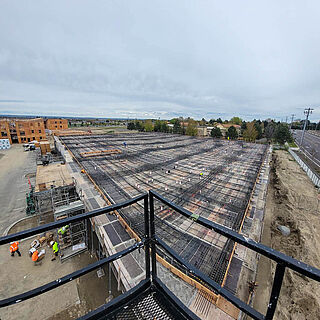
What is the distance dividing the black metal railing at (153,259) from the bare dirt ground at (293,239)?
8882 mm

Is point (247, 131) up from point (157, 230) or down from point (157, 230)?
up

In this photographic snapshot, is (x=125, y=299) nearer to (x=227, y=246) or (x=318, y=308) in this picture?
(x=227, y=246)

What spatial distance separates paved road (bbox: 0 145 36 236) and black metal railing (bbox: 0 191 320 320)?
1524 centimetres

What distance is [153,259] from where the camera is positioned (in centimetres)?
210

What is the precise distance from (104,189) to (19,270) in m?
6.62

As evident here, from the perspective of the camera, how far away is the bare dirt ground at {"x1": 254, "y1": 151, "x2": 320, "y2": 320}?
299 inches

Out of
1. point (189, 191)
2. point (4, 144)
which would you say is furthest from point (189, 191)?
point (4, 144)

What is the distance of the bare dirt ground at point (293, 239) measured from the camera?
24.9 feet

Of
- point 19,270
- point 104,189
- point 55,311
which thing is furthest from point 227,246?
point 19,270

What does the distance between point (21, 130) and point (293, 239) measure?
59855 millimetres

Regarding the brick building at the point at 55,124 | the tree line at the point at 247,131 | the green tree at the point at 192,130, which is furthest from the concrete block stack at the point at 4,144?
the green tree at the point at 192,130

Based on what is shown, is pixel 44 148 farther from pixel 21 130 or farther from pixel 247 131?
pixel 247 131

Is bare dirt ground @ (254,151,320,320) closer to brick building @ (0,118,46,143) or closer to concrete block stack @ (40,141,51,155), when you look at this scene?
concrete block stack @ (40,141,51,155)

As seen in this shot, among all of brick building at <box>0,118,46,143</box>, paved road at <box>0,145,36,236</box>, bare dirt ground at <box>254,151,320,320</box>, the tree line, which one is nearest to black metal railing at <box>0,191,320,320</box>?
bare dirt ground at <box>254,151,320,320</box>
